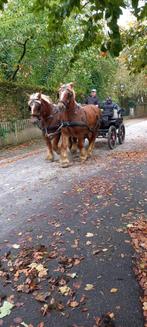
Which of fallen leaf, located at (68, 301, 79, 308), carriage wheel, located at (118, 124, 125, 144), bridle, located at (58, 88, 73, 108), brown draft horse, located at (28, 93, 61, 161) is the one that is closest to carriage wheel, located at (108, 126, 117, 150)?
carriage wheel, located at (118, 124, 125, 144)

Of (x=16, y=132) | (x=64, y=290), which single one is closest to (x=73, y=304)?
(x=64, y=290)

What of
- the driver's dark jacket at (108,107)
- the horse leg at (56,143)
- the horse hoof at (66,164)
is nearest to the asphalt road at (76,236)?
the horse hoof at (66,164)

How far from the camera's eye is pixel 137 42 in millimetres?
14367

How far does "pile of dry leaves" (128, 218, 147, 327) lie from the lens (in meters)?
4.21

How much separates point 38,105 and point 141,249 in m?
7.35

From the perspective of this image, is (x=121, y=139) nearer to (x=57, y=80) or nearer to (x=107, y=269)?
(x=57, y=80)

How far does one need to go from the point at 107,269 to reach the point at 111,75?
3134 cm

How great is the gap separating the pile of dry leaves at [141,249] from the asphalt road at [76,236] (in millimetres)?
81

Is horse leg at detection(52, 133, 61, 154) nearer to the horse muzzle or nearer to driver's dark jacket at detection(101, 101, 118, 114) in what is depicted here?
the horse muzzle

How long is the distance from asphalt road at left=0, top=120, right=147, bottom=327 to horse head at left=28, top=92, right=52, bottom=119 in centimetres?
175

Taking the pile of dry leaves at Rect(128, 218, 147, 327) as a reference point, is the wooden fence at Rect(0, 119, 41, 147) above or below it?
→ above

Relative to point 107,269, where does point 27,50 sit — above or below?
above

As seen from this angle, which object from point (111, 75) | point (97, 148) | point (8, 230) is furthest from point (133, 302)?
point (111, 75)

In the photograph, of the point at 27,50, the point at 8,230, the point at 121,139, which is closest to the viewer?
the point at 8,230
